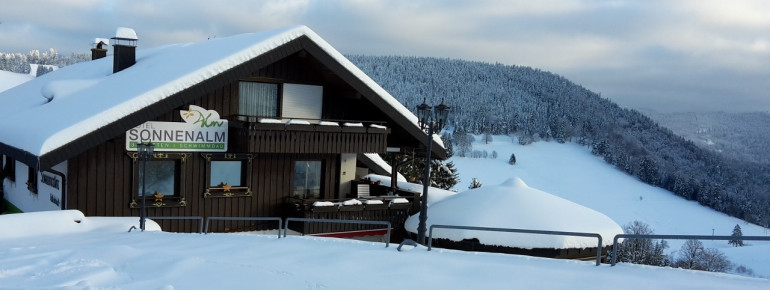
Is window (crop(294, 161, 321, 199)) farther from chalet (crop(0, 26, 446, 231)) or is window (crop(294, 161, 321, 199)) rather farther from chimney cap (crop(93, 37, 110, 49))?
chimney cap (crop(93, 37, 110, 49))

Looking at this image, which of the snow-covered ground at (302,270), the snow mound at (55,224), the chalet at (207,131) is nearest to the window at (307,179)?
the chalet at (207,131)

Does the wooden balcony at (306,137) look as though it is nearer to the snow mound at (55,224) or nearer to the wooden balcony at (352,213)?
the wooden balcony at (352,213)

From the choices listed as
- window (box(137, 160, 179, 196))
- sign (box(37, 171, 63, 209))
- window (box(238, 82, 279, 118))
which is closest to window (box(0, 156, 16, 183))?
sign (box(37, 171, 63, 209))

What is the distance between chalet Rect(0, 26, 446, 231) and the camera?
1467 cm

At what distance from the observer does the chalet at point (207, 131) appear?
14672 millimetres

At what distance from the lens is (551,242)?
53.4 feet

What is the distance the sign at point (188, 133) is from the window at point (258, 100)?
2.91ft

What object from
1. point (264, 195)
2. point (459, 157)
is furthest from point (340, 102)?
point (459, 157)

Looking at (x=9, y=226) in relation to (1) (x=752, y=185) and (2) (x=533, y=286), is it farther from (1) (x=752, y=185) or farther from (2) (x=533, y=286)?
(1) (x=752, y=185)

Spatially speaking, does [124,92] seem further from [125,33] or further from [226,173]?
[125,33]

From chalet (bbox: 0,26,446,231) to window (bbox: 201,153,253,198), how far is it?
0.03 metres

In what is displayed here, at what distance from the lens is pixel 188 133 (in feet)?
53.5

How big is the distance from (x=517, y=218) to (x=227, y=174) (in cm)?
877

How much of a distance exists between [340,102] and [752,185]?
584ft
